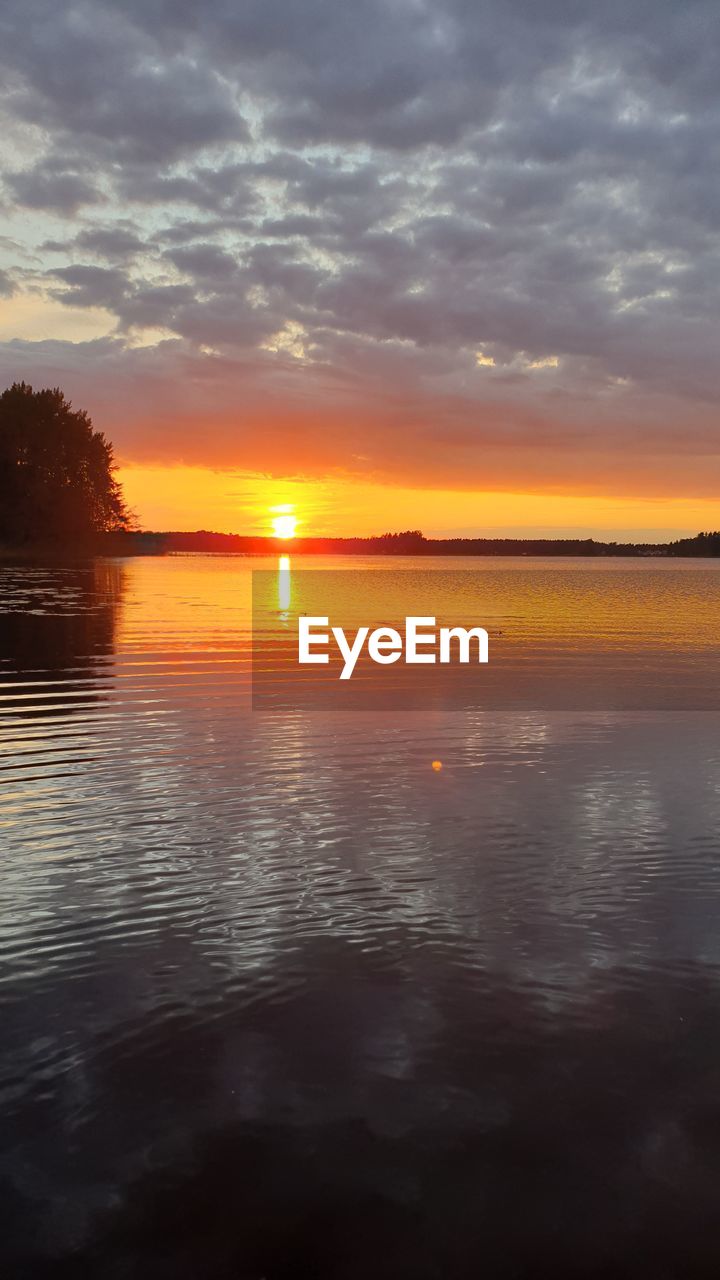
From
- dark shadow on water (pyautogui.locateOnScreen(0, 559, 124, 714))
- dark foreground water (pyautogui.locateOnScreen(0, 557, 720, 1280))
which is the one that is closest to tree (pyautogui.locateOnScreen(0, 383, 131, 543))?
dark shadow on water (pyautogui.locateOnScreen(0, 559, 124, 714))

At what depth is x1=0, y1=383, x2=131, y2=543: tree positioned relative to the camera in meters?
123

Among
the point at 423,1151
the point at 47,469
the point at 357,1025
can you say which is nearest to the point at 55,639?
the point at 357,1025

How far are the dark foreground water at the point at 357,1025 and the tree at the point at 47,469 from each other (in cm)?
11814

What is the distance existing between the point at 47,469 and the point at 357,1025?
130 m

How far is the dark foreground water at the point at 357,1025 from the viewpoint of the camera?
4.79 metres

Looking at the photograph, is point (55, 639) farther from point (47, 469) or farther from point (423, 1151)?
point (47, 469)

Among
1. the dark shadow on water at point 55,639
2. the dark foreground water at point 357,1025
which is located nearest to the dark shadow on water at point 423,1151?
the dark foreground water at point 357,1025

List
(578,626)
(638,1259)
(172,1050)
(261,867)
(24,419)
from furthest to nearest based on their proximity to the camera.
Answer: (24,419), (578,626), (261,867), (172,1050), (638,1259)

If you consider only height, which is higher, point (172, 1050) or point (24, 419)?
point (24, 419)

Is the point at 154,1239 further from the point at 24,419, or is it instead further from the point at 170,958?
the point at 24,419

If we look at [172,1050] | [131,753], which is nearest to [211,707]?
[131,753]

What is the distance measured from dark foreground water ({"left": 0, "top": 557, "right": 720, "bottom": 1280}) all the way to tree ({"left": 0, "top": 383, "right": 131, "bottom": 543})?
11814cm

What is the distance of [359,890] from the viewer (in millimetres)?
9609

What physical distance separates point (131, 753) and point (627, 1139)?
12100 mm
